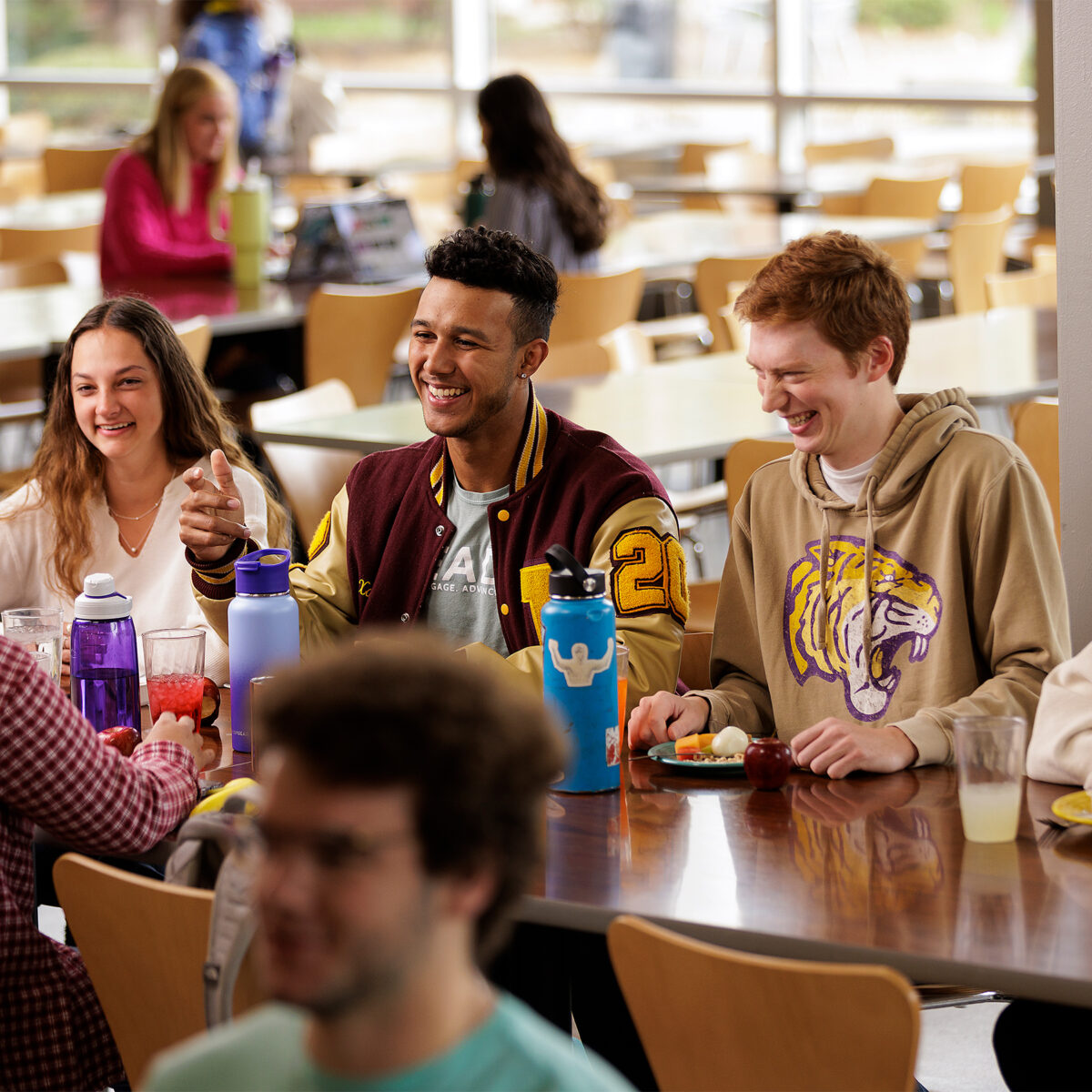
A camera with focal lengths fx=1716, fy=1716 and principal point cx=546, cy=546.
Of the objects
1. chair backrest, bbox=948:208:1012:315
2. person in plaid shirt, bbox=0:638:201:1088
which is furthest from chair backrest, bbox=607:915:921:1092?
chair backrest, bbox=948:208:1012:315

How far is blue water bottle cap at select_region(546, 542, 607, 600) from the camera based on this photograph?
183 centimetres

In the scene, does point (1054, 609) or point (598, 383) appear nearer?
point (1054, 609)

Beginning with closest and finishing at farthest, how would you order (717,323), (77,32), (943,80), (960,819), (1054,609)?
(960,819) → (1054,609) → (717,323) → (943,80) → (77,32)

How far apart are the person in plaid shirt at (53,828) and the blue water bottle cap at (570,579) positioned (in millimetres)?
471

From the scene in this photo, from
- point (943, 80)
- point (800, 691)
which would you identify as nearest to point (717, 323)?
point (800, 691)

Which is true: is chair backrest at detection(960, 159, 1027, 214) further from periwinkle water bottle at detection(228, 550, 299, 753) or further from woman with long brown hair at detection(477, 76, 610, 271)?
periwinkle water bottle at detection(228, 550, 299, 753)

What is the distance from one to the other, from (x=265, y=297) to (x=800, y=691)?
3222mm

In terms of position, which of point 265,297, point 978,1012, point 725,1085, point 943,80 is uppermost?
point 943,80

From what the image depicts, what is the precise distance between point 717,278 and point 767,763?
11.3 feet

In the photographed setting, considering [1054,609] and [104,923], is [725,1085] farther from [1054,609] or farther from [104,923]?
[1054,609]

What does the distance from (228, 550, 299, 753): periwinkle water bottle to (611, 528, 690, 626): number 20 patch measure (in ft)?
1.41

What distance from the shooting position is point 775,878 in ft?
5.39

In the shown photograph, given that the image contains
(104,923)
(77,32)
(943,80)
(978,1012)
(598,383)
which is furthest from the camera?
(77,32)

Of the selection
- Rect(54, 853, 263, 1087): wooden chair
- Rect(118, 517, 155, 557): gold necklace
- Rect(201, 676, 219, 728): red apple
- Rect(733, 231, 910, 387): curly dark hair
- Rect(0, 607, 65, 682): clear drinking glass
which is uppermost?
Rect(733, 231, 910, 387): curly dark hair
